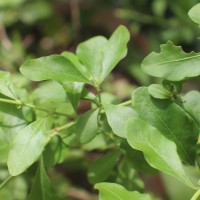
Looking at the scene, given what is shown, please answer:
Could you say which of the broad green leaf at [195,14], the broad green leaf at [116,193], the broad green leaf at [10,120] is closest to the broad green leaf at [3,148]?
the broad green leaf at [10,120]

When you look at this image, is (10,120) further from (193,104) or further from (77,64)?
(193,104)

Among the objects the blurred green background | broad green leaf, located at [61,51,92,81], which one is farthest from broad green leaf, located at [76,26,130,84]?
the blurred green background

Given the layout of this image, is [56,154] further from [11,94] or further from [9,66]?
[9,66]

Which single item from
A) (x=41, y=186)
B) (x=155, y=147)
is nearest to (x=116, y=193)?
(x=155, y=147)

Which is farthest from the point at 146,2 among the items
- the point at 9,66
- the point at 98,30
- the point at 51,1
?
the point at 9,66

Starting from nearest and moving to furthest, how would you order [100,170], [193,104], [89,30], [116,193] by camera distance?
[116,193] → [193,104] → [100,170] → [89,30]

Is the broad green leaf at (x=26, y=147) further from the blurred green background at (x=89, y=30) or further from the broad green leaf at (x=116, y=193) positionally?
the blurred green background at (x=89, y=30)

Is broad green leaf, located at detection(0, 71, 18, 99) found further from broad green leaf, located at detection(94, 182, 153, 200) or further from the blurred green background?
the blurred green background
